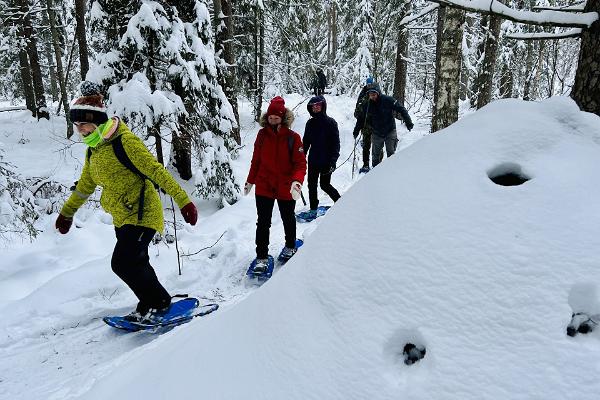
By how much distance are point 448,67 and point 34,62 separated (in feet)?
62.7

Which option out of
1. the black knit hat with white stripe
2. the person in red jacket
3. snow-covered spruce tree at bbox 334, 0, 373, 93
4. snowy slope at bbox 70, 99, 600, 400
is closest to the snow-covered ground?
snowy slope at bbox 70, 99, 600, 400

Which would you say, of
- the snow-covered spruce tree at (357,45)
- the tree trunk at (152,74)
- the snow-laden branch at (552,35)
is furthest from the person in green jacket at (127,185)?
the snow-covered spruce tree at (357,45)

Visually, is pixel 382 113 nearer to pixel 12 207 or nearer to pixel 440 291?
pixel 12 207

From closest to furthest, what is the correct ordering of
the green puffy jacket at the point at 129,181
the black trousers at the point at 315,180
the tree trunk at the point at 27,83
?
the green puffy jacket at the point at 129,181
the black trousers at the point at 315,180
the tree trunk at the point at 27,83

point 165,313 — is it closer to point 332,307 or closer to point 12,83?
point 332,307

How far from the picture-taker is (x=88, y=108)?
372 centimetres

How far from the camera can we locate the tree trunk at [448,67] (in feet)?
19.6

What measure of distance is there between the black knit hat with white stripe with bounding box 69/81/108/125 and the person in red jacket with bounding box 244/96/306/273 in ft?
6.32

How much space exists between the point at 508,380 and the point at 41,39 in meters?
27.8

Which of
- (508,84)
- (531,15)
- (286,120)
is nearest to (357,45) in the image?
(508,84)

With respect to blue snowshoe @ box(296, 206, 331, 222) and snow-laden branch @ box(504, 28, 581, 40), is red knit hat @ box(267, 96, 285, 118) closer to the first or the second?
snow-laden branch @ box(504, 28, 581, 40)

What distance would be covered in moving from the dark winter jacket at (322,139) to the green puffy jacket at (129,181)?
13.3 feet

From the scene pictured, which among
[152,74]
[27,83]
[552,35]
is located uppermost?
[552,35]

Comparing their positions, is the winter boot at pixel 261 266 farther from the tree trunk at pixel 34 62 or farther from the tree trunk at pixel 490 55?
the tree trunk at pixel 34 62
